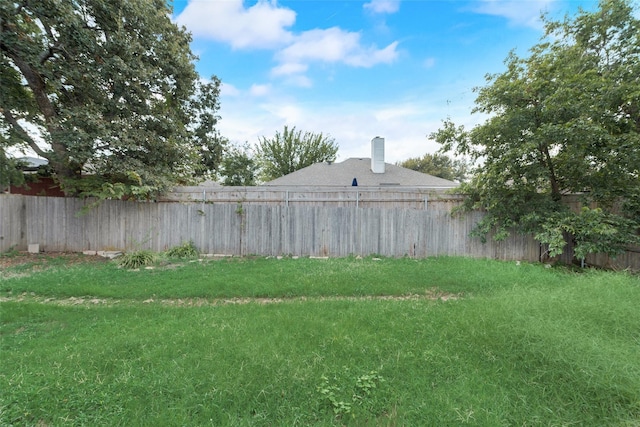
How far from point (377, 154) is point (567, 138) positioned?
8.51 meters

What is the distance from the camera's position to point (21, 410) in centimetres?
175

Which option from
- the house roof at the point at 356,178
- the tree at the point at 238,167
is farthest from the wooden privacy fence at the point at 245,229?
the tree at the point at 238,167

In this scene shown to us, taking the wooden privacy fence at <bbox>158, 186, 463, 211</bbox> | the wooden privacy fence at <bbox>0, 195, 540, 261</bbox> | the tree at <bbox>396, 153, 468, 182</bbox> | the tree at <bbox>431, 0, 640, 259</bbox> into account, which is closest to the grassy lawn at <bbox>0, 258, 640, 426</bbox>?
the tree at <bbox>431, 0, 640, 259</bbox>

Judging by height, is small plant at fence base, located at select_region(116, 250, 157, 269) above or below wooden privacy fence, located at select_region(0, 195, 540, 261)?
below

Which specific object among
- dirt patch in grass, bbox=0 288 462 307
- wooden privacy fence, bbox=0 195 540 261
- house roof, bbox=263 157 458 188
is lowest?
dirt patch in grass, bbox=0 288 462 307

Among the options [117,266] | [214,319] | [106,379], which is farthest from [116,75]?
[106,379]

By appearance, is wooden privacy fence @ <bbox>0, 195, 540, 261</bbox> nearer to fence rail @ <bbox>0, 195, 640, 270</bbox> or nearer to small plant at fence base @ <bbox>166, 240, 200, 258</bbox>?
fence rail @ <bbox>0, 195, 640, 270</bbox>

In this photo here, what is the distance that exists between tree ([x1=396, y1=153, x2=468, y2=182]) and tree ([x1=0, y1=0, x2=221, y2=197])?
29480 mm

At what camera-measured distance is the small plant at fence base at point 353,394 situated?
179cm

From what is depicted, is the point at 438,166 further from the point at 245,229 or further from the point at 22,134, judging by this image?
the point at 22,134

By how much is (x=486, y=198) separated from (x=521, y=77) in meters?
2.78

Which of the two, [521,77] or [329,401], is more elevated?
[521,77]

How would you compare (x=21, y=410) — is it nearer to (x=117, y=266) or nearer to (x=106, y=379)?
(x=106, y=379)

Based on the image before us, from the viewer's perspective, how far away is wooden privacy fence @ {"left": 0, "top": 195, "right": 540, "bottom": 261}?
272 inches
